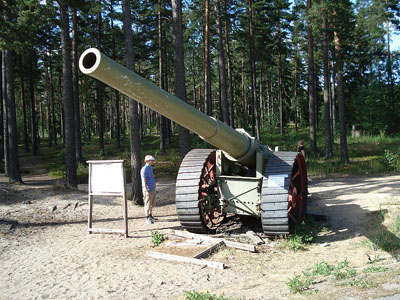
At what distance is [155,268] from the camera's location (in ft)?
17.7

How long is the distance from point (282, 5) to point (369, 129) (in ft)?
50.7

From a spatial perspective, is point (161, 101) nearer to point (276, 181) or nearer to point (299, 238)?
point (276, 181)

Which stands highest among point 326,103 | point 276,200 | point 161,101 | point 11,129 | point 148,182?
point 326,103

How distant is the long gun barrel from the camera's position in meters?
3.73

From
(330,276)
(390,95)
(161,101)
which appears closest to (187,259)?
(330,276)

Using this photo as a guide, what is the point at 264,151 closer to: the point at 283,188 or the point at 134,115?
the point at 283,188

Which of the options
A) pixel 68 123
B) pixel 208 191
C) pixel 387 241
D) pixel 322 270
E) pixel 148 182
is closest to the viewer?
pixel 322 270

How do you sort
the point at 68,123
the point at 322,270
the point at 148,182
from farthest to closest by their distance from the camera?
the point at 68,123 → the point at 148,182 → the point at 322,270

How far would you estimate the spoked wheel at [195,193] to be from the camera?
22.2 feet

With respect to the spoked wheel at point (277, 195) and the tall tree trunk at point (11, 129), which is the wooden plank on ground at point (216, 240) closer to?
the spoked wheel at point (277, 195)

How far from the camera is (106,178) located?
762 centimetres

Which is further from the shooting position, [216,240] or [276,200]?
Result: [216,240]

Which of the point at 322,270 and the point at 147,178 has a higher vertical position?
the point at 147,178

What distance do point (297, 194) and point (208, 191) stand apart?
84.1 inches
